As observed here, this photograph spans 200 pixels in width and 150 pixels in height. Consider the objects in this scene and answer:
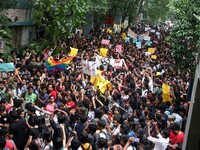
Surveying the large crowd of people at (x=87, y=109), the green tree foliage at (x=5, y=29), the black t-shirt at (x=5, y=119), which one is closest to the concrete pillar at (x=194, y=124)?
the large crowd of people at (x=87, y=109)

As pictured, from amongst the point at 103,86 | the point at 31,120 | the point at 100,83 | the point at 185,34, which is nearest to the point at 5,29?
the point at 100,83

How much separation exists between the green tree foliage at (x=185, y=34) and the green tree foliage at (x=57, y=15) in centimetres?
464

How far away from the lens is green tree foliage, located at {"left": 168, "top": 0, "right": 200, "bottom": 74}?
14.2 metres

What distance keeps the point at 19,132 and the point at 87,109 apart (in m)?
2.39

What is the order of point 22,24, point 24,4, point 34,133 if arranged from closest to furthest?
point 34,133, point 24,4, point 22,24

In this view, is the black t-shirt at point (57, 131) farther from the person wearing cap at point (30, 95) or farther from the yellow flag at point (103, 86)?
the yellow flag at point (103, 86)

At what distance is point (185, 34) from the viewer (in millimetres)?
14320

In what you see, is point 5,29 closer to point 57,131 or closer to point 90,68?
point 90,68

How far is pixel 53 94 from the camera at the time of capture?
406 inches

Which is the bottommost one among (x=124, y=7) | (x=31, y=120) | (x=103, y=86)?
(x=124, y=7)

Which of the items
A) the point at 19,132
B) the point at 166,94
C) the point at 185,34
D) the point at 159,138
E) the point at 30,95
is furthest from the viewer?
the point at 185,34

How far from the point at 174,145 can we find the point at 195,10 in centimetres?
753

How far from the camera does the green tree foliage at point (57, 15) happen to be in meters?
16.9

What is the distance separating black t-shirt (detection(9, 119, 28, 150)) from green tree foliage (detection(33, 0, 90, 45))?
1002cm
